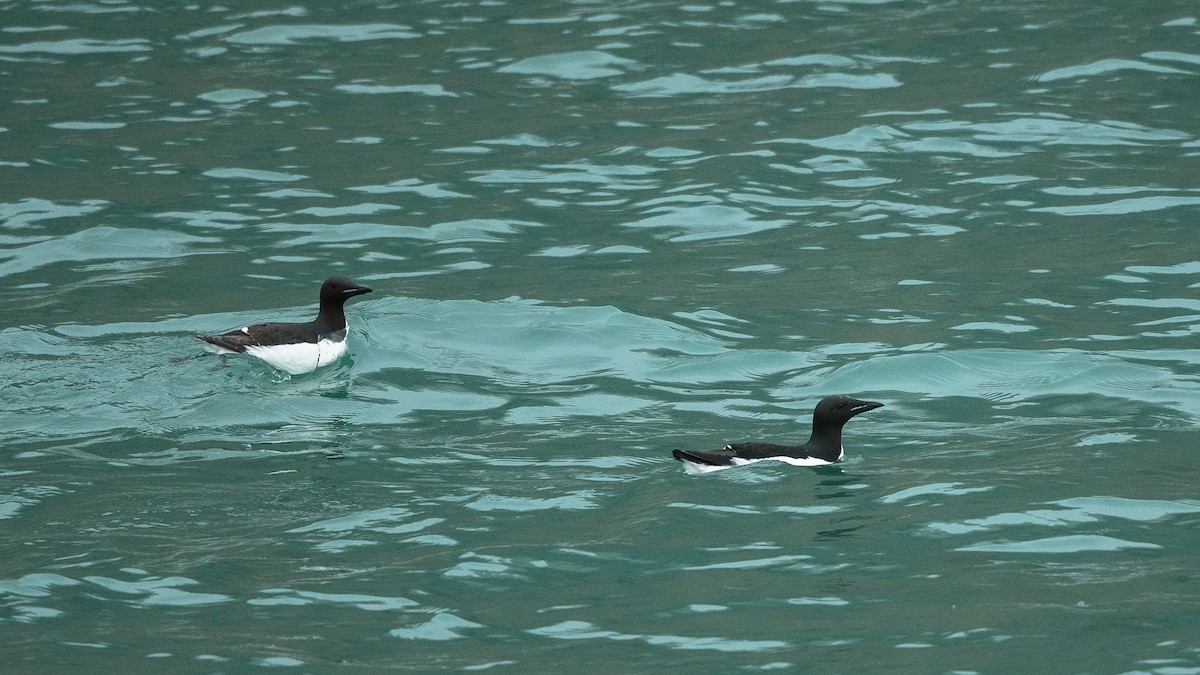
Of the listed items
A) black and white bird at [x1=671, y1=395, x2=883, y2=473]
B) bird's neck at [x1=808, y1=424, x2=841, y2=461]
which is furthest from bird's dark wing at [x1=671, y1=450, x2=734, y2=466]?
bird's neck at [x1=808, y1=424, x2=841, y2=461]

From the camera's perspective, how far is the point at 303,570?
823cm

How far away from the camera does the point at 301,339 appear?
11859 mm

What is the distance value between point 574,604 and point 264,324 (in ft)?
16.3

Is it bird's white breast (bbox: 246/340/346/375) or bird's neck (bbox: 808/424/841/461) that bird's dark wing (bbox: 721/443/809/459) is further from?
bird's white breast (bbox: 246/340/346/375)

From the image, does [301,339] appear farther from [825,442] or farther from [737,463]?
[825,442]

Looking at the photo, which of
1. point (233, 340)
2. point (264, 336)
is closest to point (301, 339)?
point (264, 336)

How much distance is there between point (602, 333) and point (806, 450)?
10.4 ft

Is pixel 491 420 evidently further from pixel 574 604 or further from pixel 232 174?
pixel 232 174

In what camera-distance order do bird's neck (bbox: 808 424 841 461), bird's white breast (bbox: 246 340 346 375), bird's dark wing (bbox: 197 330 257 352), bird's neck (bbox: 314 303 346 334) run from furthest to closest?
1. bird's neck (bbox: 314 303 346 334)
2. bird's white breast (bbox: 246 340 346 375)
3. bird's dark wing (bbox: 197 330 257 352)
4. bird's neck (bbox: 808 424 841 461)

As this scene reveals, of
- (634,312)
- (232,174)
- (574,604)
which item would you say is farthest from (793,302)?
(232,174)

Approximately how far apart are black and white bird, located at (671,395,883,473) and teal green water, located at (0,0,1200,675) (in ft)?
0.46

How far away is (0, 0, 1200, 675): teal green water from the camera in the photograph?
779 cm

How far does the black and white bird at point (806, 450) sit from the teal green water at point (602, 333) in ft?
0.46

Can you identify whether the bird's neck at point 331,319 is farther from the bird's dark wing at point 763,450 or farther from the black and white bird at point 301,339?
the bird's dark wing at point 763,450
